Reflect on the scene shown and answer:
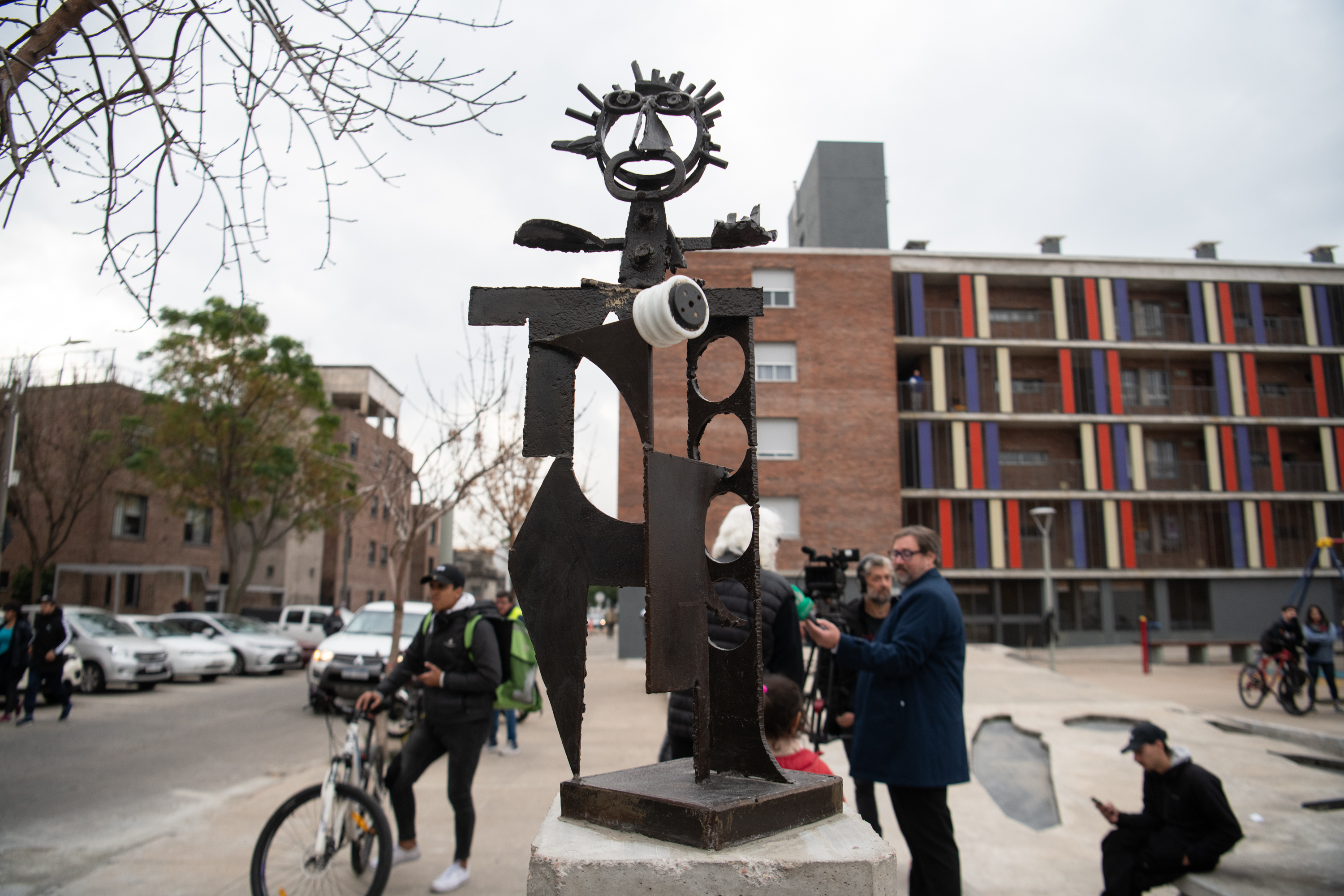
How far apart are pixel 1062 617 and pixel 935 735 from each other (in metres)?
31.3

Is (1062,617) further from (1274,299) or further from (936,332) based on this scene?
(1274,299)

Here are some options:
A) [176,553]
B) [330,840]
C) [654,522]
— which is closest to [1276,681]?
[330,840]

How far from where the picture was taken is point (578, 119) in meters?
2.43

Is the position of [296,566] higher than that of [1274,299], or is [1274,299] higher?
[1274,299]

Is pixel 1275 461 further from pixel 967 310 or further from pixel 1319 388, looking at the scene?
pixel 967 310

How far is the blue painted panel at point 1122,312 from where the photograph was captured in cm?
3266

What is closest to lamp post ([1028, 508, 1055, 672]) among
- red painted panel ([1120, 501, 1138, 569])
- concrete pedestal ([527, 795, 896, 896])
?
red painted panel ([1120, 501, 1138, 569])

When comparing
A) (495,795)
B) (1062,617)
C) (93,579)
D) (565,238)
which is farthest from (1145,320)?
(93,579)

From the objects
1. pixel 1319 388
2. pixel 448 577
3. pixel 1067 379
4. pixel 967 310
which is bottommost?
pixel 448 577

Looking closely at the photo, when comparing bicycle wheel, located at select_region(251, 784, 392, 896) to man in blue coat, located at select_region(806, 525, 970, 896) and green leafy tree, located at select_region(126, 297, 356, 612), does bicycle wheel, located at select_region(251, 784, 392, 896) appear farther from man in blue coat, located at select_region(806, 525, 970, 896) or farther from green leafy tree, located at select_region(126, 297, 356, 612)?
green leafy tree, located at select_region(126, 297, 356, 612)

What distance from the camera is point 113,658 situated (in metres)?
16.1

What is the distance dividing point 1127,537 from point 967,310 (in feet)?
33.5

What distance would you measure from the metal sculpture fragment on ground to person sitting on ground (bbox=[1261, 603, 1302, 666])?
1491 centimetres

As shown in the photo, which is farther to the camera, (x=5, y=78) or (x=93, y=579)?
(x=93, y=579)
